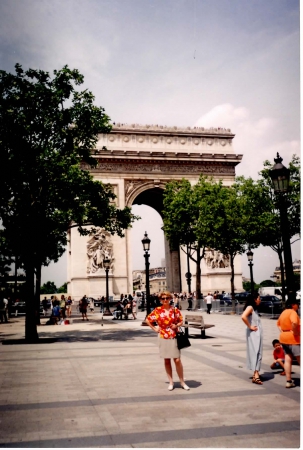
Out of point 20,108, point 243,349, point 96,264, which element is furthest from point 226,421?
point 96,264

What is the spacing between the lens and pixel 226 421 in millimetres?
6031

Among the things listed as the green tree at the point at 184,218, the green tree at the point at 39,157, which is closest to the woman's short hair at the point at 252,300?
the green tree at the point at 39,157

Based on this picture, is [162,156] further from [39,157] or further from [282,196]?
[282,196]

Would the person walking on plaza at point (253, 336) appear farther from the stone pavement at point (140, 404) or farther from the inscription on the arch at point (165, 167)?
the inscription on the arch at point (165, 167)

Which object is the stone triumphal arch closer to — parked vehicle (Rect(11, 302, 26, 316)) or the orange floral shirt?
parked vehicle (Rect(11, 302, 26, 316))

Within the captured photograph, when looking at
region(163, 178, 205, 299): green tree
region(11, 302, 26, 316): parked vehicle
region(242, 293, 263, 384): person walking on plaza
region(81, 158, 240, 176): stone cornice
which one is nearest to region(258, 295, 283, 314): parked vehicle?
region(163, 178, 205, 299): green tree

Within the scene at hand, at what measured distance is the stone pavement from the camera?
5496mm

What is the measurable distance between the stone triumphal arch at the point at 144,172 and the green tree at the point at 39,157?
29.3 m

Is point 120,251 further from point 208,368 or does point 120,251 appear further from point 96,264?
point 208,368

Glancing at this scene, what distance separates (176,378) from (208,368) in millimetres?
1356

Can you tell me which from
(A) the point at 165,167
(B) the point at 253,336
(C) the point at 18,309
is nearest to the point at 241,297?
(A) the point at 165,167

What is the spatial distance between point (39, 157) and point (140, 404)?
10.5m

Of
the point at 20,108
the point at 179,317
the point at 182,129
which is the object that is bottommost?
the point at 179,317

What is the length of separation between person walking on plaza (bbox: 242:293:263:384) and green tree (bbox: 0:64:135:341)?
9091 millimetres
